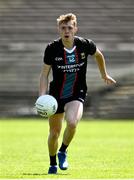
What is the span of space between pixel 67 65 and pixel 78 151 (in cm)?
441

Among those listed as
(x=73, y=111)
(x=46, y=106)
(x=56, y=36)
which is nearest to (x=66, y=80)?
(x=73, y=111)

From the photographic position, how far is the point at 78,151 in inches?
517

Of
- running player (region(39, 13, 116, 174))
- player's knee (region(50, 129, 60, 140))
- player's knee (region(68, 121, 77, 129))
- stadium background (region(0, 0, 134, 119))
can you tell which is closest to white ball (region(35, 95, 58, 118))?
running player (region(39, 13, 116, 174))

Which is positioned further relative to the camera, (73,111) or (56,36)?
(56,36)

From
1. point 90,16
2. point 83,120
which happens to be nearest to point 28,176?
point 83,120

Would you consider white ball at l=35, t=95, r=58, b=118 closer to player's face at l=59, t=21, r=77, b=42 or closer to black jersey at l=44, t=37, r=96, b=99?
black jersey at l=44, t=37, r=96, b=99

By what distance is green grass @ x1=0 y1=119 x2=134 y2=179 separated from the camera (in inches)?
352

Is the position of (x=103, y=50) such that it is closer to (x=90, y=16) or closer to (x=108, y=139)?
(x=90, y=16)

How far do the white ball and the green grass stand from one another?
0.73 metres

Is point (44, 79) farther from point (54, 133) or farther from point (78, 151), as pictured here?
point (78, 151)

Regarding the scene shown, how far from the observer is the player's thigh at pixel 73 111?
347 inches

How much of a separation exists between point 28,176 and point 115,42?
764 inches

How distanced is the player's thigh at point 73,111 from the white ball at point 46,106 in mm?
273

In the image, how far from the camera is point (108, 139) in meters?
16.7
